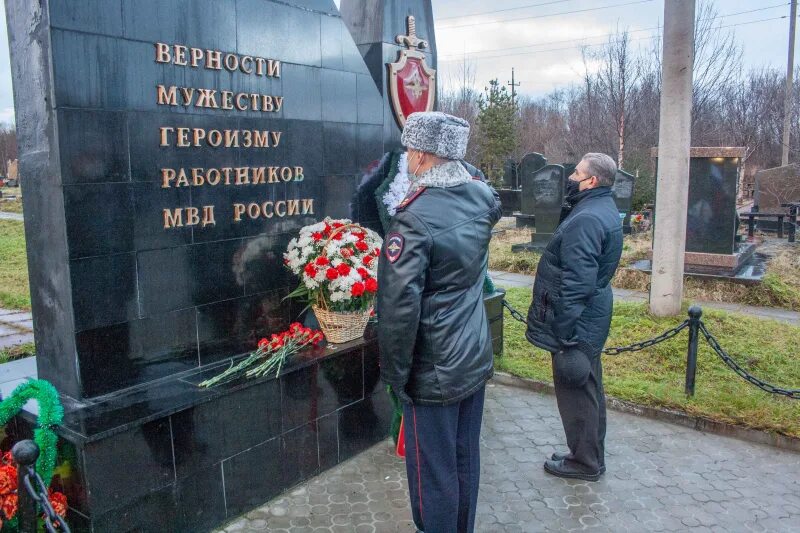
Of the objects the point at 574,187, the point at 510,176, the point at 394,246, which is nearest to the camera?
the point at 394,246

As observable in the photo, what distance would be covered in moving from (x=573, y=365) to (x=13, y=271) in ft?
35.5

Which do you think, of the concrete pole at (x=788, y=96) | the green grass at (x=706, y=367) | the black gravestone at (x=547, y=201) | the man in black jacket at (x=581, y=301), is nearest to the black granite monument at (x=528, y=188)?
the black gravestone at (x=547, y=201)

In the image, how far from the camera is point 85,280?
3346 mm

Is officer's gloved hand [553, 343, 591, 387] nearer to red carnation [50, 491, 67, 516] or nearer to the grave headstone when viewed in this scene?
red carnation [50, 491, 67, 516]

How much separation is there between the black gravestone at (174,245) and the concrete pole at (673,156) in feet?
14.3

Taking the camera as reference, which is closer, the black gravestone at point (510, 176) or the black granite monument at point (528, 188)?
the black granite monument at point (528, 188)

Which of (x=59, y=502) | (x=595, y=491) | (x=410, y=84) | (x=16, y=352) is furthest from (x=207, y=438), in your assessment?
(x=16, y=352)

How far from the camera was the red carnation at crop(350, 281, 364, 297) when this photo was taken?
4.16 m

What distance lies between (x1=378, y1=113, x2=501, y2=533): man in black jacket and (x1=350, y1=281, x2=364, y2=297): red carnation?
130cm

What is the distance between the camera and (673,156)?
24.3 ft

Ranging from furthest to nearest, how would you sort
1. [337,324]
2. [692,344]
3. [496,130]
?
1. [496,130]
2. [692,344]
3. [337,324]

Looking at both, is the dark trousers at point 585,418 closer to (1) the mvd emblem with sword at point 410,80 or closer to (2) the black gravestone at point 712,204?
(1) the mvd emblem with sword at point 410,80

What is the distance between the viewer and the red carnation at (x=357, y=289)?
13.6ft

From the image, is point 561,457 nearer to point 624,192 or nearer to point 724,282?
point 724,282
